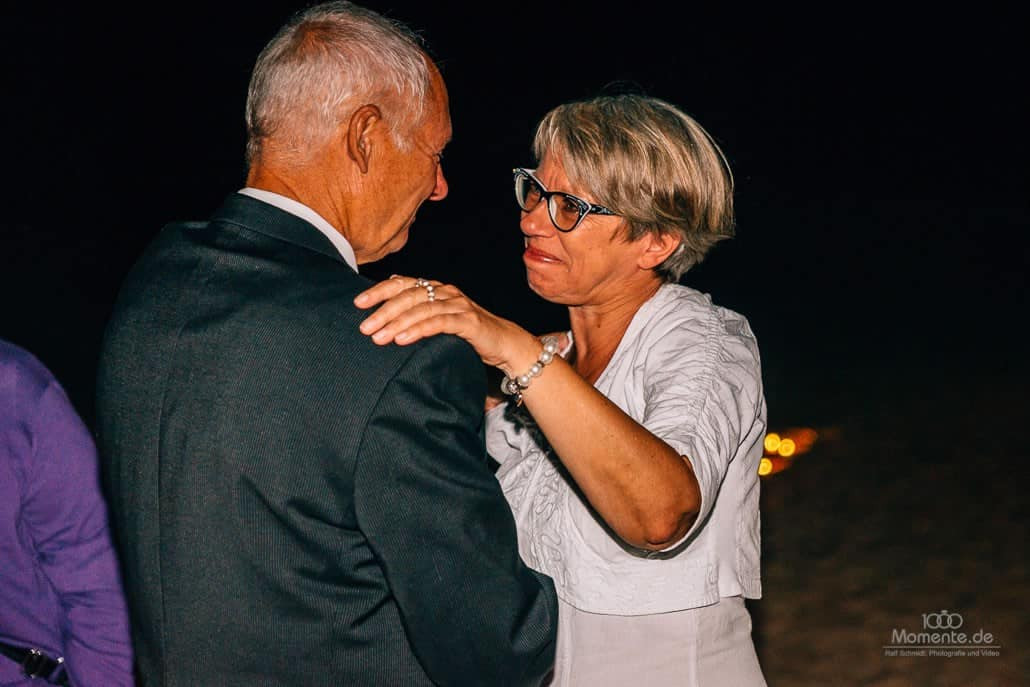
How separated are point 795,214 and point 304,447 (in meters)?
14.4

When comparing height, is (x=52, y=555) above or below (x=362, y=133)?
below

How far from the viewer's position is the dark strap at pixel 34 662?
1.91 meters

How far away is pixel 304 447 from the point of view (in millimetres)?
1327

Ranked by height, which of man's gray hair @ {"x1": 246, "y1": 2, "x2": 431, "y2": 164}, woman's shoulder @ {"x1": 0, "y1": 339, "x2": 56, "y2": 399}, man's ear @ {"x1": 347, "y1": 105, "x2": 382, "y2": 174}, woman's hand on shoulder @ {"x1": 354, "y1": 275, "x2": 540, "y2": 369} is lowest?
woman's shoulder @ {"x1": 0, "y1": 339, "x2": 56, "y2": 399}

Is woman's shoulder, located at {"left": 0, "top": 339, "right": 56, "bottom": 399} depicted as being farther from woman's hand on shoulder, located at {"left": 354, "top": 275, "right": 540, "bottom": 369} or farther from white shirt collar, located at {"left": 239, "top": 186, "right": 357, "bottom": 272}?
woman's hand on shoulder, located at {"left": 354, "top": 275, "right": 540, "bottom": 369}

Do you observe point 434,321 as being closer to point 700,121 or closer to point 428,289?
point 428,289

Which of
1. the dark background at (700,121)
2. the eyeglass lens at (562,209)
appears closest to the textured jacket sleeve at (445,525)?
the eyeglass lens at (562,209)

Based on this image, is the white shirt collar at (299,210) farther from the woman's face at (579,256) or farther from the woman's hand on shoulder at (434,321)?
the woman's face at (579,256)

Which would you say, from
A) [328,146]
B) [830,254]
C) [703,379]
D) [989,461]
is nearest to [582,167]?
[703,379]

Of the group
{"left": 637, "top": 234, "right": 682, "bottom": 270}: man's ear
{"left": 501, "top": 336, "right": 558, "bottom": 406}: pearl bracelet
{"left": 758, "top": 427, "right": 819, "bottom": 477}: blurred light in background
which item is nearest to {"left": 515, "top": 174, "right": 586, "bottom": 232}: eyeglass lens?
{"left": 637, "top": 234, "right": 682, "bottom": 270}: man's ear

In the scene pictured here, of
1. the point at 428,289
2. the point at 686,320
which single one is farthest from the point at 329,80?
the point at 686,320

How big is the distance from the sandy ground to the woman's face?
250 centimetres

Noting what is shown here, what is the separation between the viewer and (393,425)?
132 cm

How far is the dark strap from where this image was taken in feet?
6.25
